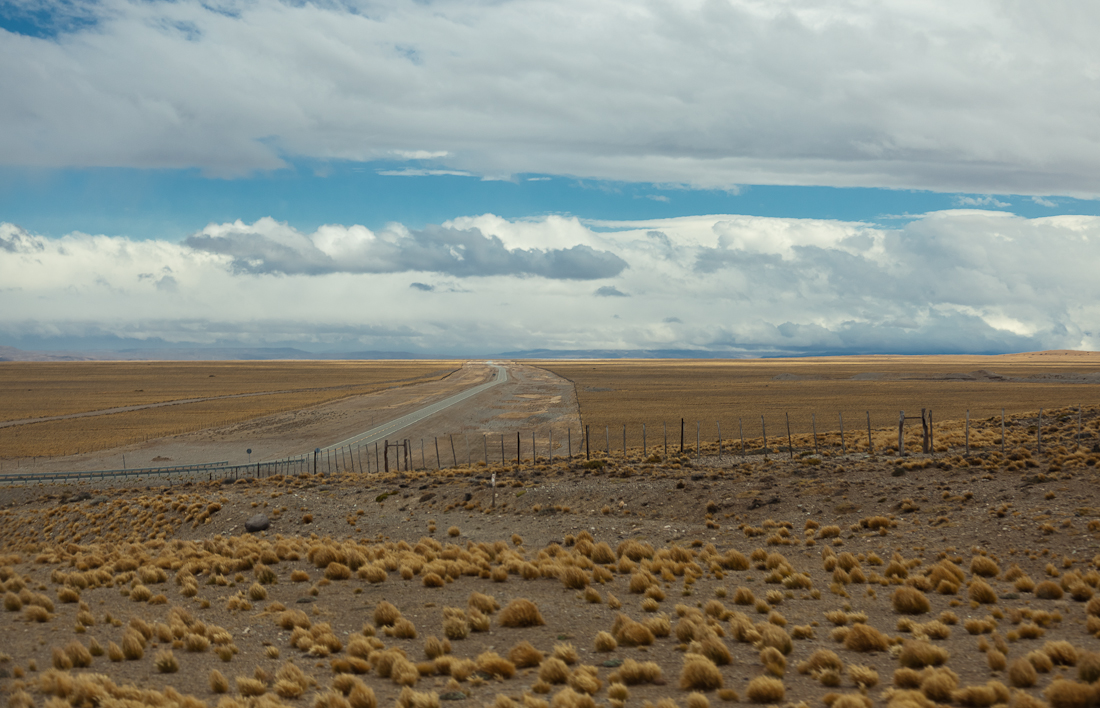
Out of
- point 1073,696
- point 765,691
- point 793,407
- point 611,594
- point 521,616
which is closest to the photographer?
point 1073,696

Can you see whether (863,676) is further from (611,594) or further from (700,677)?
(611,594)

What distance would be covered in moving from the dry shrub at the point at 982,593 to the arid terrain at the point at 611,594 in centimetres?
5

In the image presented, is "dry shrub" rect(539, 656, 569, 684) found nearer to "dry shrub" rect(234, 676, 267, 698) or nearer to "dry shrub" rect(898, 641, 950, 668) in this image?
"dry shrub" rect(234, 676, 267, 698)

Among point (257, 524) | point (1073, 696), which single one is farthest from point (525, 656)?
point (257, 524)

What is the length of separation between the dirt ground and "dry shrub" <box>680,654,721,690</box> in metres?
0.03

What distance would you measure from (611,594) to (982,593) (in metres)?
7.51

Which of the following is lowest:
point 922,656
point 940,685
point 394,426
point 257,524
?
point 394,426

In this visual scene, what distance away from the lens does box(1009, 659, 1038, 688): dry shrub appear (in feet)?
31.2

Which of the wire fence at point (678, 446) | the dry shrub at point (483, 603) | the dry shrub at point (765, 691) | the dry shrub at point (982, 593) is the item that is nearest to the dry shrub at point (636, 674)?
the dry shrub at point (765, 691)

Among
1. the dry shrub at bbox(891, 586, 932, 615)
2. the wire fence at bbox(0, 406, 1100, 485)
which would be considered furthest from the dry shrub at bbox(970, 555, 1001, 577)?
the wire fence at bbox(0, 406, 1100, 485)

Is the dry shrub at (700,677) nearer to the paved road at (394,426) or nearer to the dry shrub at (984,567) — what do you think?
the dry shrub at (984,567)

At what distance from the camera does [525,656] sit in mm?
12336

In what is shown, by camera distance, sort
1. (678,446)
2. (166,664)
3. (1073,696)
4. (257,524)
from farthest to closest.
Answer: (678,446) < (257,524) < (166,664) < (1073,696)

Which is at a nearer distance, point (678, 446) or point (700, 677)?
point (700, 677)
